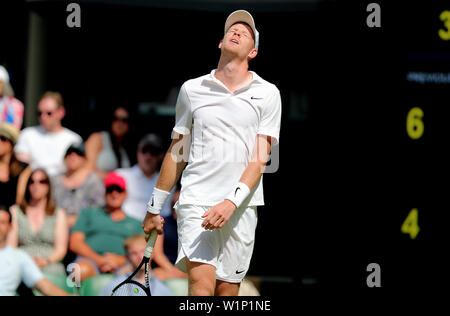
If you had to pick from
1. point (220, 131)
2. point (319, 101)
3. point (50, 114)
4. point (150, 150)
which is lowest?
point (150, 150)

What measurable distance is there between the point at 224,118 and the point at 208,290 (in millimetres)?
874

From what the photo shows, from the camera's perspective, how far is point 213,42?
802cm

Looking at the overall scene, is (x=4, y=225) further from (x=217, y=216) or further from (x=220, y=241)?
(x=217, y=216)

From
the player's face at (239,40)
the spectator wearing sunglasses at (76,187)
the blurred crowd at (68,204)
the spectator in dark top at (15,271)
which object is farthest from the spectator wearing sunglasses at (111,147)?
the player's face at (239,40)

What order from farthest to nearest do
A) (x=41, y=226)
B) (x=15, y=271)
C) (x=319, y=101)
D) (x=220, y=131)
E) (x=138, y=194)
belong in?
1. (x=319, y=101)
2. (x=138, y=194)
3. (x=41, y=226)
4. (x=15, y=271)
5. (x=220, y=131)

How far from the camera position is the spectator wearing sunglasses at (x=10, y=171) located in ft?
23.6

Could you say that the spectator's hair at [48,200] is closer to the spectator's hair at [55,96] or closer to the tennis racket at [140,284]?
the spectator's hair at [55,96]

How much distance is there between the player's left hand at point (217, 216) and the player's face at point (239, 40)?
802 millimetres

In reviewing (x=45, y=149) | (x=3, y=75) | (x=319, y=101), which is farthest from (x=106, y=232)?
(x=319, y=101)

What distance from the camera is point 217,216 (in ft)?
15.9

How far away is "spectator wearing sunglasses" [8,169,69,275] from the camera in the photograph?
23.1 feet

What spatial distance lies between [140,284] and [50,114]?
2614 mm

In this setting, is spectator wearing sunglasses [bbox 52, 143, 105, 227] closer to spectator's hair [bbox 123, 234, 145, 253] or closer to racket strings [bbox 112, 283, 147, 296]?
spectator's hair [bbox 123, 234, 145, 253]

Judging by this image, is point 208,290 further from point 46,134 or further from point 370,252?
point 46,134
